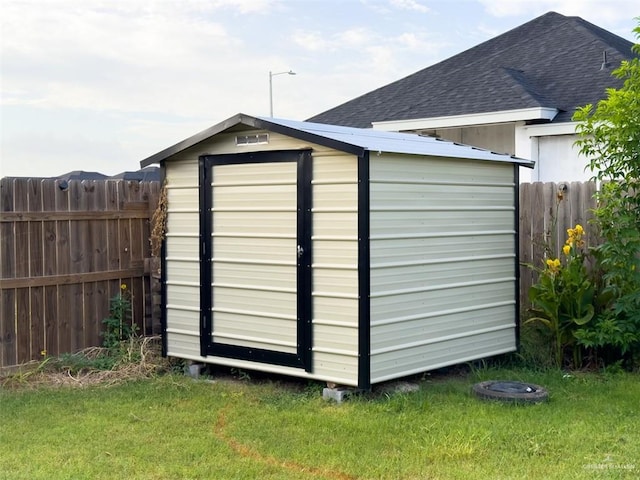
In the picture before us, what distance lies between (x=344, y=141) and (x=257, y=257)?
1.35 m

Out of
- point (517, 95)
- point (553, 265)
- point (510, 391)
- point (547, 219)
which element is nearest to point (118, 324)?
point (510, 391)

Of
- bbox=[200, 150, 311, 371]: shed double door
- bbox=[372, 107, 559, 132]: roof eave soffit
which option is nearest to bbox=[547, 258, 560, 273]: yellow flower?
bbox=[200, 150, 311, 371]: shed double door

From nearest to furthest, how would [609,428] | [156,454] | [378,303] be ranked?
[156,454] → [609,428] → [378,303]

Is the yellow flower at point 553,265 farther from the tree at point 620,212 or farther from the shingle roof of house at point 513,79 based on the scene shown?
the shingle roof of house at point 513,79

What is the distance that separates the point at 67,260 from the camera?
7664mm

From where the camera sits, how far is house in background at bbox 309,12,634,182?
38.8ft

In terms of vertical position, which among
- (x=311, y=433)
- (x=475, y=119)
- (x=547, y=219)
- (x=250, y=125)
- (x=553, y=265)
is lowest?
(x=311, y=433)

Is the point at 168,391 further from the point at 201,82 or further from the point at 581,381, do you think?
the point at 201,82

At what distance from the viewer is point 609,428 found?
5297 mm

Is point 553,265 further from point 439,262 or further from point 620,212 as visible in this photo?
point 439,262

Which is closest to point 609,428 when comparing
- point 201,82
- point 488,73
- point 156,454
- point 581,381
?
point 581,381

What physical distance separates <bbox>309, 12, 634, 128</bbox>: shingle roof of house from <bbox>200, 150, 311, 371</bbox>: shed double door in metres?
6.27

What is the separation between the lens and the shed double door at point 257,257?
21.1 feet

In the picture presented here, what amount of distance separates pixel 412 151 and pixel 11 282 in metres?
3.77
